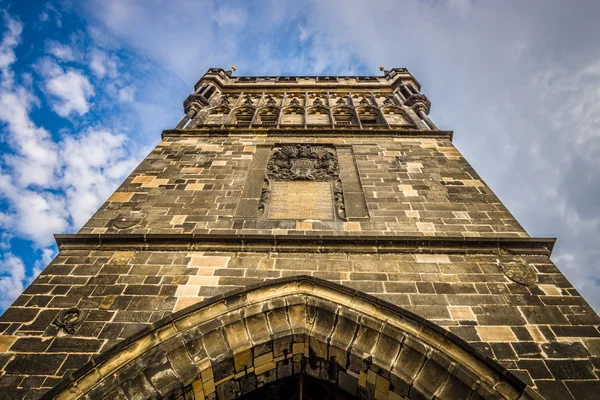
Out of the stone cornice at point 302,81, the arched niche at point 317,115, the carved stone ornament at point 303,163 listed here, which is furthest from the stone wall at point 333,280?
the stone cornice at point 302,81

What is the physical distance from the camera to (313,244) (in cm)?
474

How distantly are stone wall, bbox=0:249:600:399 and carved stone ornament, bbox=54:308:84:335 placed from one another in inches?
2.2

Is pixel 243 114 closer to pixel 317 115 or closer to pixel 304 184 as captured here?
pixel 317 115

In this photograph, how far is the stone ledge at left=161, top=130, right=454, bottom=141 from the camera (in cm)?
802

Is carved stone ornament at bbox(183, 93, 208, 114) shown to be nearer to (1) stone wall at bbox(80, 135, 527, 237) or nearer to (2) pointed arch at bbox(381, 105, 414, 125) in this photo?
(1) stone wall at bbox(80, 135, 527, 237)

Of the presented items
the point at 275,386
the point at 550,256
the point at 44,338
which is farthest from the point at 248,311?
the point at 550,256

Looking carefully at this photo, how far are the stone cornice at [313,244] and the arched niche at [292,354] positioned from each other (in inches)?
29.5

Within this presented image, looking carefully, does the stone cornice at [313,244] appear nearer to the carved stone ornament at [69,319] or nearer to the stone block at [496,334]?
the carved stone ornament at [69,319]

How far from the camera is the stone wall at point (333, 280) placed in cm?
341

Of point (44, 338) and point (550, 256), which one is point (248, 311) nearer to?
point (44, 338)

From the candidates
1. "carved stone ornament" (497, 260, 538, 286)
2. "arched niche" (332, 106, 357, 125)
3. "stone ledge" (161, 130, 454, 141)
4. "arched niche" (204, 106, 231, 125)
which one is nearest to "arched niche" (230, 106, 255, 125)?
"arched niche" (204, 106, 231, 125)

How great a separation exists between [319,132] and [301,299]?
504 cm

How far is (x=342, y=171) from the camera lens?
22.1 feet

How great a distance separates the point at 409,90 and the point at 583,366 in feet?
31.1
